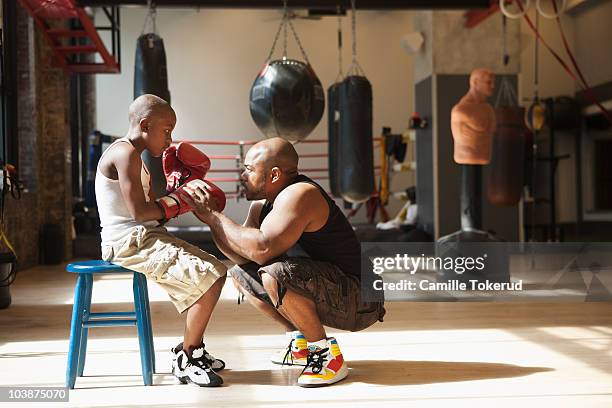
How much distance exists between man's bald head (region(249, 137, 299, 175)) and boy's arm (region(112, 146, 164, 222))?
44 centimetres

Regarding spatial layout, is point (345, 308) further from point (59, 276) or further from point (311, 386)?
point (59, 276)

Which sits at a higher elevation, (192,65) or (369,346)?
(192,65)

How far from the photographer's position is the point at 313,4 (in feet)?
19.0

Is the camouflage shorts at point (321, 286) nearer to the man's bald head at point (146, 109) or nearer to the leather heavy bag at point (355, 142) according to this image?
the man's bald head at point (146, 109)

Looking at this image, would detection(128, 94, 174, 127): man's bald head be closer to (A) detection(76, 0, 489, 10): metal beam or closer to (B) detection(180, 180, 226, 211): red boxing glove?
(B) detection(180, 180, 226, 211): red boxing glove

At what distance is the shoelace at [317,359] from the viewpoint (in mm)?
2926

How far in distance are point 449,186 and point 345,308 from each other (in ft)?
18.8

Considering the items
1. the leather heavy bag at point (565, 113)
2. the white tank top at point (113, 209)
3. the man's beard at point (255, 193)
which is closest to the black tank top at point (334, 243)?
the man's beard at point (255, 193)

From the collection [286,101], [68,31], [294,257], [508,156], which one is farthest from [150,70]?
[68,31]

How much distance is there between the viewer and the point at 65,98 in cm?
906

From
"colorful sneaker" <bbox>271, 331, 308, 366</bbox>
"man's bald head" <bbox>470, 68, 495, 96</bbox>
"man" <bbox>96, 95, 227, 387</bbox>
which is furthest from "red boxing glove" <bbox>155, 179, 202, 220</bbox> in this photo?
"man's bald head" <bbox>470, 68, 495, 96</bbox>

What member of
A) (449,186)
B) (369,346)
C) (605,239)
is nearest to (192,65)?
(449,186)

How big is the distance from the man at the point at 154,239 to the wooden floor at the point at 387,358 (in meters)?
A: 0.21

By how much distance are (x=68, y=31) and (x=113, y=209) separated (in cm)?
593
